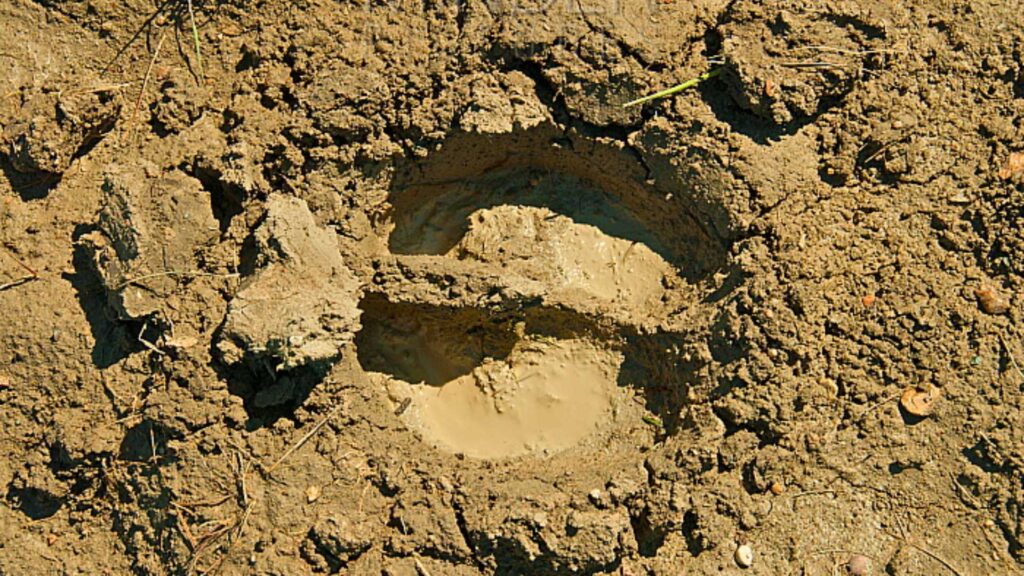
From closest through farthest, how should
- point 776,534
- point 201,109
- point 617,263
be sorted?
point 776,534 < point 201,109 < point 617,263

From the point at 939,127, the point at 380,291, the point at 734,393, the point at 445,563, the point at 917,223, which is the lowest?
the point at 445,563

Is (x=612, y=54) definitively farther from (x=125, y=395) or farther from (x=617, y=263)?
(x=125, y=395)

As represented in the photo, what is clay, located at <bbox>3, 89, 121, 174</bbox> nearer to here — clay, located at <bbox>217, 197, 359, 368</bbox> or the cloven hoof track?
clay, located at <bbox>217, 197, 359, 368</bbox>

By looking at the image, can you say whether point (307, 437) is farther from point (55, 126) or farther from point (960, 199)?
point (960, 199)

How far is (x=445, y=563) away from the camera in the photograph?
116 inches

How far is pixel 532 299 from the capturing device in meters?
3.21

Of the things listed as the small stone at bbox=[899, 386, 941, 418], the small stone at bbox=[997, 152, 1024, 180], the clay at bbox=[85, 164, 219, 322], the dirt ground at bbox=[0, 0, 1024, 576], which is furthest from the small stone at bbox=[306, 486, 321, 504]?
the small stone at bbox=[997, 152, 1024, 180]

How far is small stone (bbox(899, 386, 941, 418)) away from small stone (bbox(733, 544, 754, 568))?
2.43ft

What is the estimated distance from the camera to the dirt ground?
2.88 m

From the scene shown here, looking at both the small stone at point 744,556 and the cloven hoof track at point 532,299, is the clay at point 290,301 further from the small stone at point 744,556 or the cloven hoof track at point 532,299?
the small stone at point 744,556

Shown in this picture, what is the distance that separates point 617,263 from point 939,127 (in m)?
1.28

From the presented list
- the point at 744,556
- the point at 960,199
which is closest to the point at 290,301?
the point at 744,556

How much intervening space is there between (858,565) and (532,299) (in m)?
1.49

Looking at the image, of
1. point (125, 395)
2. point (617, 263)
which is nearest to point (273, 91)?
point (125, 395)
